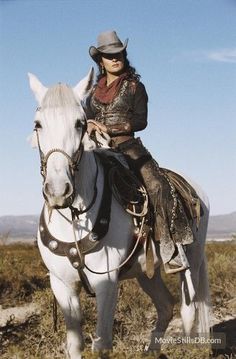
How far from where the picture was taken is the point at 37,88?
15.6ft

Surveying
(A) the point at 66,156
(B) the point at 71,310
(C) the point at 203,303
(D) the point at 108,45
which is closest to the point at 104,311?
(B) the point at 71,310

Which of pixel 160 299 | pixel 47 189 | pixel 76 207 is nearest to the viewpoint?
pixel 47 189

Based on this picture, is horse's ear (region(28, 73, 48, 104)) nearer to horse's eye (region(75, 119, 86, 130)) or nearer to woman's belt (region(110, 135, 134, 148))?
horse's eye (region(75, 119, 86, 130))

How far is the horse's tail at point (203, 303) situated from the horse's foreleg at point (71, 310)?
179cm

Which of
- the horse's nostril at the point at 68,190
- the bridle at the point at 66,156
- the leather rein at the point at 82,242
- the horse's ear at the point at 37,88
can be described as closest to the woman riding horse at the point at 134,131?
the leather rein at the point at 82,242

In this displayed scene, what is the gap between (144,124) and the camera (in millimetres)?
A: 5602

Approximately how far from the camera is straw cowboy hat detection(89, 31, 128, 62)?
18.9ft

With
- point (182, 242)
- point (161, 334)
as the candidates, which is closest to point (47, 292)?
point (161, 334)

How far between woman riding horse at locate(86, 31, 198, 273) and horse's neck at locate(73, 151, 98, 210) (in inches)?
20.5

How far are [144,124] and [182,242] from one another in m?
1.06

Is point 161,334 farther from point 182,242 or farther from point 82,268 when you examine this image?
point 82,268

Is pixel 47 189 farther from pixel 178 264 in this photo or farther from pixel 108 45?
pixel 108 45

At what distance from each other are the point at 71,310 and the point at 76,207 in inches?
31.1

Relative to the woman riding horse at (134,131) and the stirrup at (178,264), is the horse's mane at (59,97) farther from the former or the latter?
the stirrup at (178,264)
